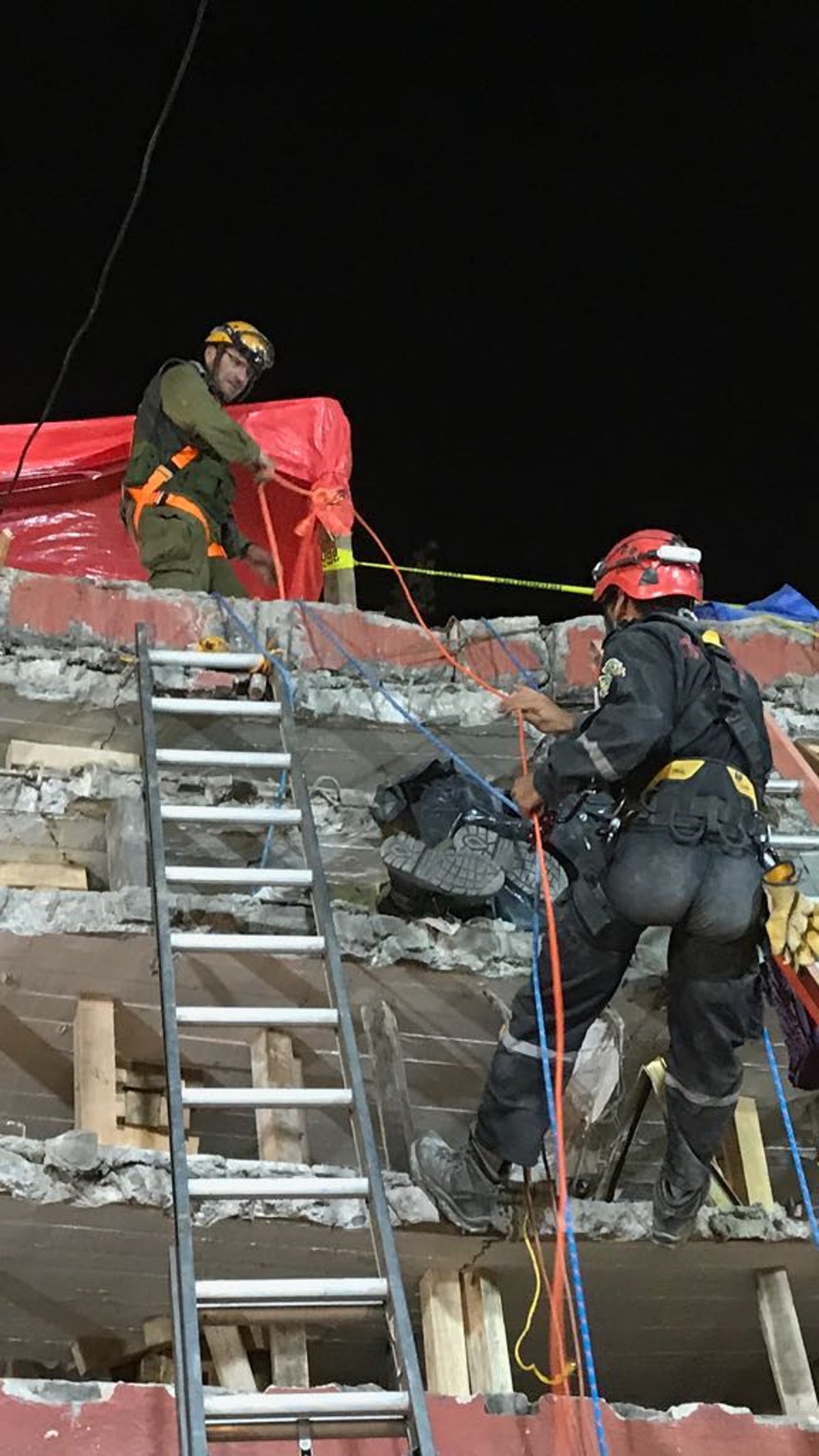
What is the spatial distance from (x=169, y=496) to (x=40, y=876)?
2160mm

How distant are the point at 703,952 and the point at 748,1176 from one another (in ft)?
6.00

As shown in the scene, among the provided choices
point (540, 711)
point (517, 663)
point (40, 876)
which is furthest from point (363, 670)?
point (540, 711)

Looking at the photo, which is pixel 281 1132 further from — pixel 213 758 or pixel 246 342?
pixel 246 342

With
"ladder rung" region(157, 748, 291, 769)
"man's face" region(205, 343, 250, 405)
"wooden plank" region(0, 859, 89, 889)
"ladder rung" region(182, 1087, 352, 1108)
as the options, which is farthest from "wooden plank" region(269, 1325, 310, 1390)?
"man's face" region(205, 343, 250, 405)

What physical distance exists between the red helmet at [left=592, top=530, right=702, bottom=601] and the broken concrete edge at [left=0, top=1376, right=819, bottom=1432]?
2.55 meters

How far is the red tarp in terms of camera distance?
28.5ft

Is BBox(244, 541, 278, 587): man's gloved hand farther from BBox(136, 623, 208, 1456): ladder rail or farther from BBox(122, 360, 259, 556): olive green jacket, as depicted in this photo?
BBox(136, 623, 208, 1456): ladder rail

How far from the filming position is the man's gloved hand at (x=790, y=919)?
4.59m

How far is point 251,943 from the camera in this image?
4.71 m

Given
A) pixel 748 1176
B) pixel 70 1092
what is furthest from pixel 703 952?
pixel 70 1092

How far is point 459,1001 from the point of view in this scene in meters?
6.18

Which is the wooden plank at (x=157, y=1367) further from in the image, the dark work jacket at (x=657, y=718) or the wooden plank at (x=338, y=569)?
the wooden plank at (x=338, y=569)

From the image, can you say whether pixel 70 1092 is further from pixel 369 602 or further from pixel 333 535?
pixel 369 602

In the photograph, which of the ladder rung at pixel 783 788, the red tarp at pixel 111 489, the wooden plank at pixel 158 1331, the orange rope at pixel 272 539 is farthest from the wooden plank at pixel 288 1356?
the red tarp at pixel 111 489
